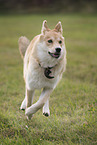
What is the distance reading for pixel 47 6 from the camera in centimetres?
4734

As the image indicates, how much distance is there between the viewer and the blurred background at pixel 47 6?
138 feet

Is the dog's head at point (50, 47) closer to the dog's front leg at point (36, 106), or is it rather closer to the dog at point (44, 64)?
the dog at point (44, 64)

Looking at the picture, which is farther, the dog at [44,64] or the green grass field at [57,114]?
the dog at [44,64]

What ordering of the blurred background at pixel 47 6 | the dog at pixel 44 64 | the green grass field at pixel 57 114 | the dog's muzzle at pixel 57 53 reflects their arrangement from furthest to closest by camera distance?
the blurred background at pixel 47 6 < the dog at pixel 44 64 < the dog's muzzle at pixel 57 53 < the green grass field at pixel 57 114

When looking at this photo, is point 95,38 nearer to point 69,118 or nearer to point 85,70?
point 85,70

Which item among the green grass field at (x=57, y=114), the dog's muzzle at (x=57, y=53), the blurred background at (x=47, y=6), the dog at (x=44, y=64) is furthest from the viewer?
the blurred background at (x=47, y=6)

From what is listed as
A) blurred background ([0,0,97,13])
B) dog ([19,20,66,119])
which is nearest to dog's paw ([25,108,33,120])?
dog ([19,20,66,119])

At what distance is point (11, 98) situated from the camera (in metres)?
5.88

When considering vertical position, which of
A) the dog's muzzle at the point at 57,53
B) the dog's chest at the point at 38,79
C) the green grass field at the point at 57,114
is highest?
A: the dog's muzzle at the point at 57,53

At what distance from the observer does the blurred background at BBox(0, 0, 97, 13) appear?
4209 cm

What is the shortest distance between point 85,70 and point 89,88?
→ 2575 mm

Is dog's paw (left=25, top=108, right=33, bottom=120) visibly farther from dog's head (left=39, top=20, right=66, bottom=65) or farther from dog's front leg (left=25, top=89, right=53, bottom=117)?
dog's head (left=39, top=20, right=66, bottom=65)

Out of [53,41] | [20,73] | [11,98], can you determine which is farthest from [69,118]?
[20,73]

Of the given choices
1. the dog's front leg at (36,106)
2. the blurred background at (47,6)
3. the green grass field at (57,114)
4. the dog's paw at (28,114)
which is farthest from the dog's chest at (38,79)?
the blurred background at (47,6)
